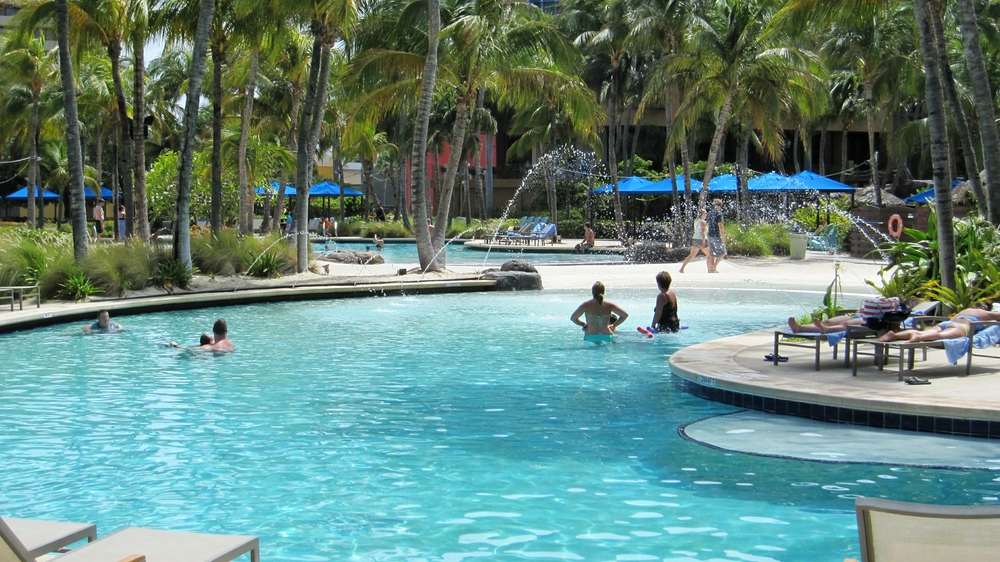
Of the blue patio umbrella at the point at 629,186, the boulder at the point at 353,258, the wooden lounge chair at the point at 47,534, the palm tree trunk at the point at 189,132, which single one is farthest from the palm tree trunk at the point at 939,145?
the blue patio umbrella at the point at 629,186

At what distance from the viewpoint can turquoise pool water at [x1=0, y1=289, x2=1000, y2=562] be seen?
589 centimetres

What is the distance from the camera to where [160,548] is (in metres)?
3.98

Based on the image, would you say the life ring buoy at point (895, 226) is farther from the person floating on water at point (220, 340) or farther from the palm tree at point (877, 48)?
the person floating on water at point (220, 340)

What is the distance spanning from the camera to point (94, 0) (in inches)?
886

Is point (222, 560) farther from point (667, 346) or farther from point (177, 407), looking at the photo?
point (667, 346)

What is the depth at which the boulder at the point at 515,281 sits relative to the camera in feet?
67.1

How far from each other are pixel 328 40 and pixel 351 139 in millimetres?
2972

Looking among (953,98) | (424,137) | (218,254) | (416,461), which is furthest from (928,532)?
(218,254)

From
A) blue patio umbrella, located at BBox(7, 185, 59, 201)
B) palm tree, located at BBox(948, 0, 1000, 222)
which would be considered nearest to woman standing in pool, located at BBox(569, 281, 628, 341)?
palm tree, located at BBox(948, 0, 1000, 222)

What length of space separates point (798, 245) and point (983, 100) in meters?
15.0

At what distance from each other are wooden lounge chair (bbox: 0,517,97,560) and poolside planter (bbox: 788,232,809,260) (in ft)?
84.0

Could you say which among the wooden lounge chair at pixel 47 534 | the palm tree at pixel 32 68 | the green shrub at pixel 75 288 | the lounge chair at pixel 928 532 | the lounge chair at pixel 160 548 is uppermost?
the palm tree at pixel 32 68

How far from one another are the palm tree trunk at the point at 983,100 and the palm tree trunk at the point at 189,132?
13154mm

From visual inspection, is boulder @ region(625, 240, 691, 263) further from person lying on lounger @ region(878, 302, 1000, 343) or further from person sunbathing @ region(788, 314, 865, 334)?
person lying on lounger @ region(878, 302, 1000, 343)
